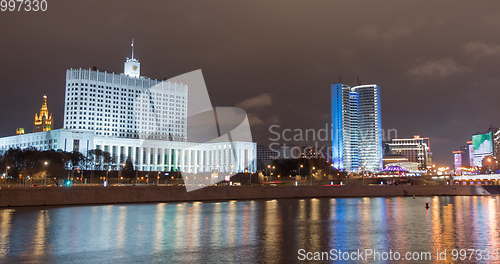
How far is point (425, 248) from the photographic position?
18766 mm

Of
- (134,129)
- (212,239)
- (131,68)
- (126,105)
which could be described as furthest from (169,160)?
(212,239)

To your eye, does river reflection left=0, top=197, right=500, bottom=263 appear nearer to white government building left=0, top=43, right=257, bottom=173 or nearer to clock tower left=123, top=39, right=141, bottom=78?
white government building left=0, top=43, right=257, bottom=173

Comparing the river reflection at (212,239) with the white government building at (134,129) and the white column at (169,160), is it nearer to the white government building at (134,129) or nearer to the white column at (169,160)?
the white government building at (134,129)

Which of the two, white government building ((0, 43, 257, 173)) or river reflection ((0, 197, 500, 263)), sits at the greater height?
white government building ((0, 43, 257, 173))

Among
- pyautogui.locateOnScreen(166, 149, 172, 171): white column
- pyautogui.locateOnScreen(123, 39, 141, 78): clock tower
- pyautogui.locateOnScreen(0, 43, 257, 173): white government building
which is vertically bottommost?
pyautogui.locateOnScreen(166, 149, 172, 171): white column

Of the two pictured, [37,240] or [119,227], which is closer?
[37,240]

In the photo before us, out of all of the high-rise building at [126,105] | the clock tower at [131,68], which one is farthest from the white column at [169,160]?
the clock tower at [131,68]

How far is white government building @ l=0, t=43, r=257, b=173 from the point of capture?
451 feet

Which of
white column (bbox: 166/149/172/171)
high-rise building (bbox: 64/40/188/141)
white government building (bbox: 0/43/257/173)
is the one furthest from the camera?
white column (bbox: 166/149/172/171)

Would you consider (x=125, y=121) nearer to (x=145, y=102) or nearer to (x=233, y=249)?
(x=145, y=102)

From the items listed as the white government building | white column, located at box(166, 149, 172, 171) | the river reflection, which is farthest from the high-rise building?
the river reflection

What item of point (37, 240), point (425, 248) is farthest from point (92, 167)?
point (425, 248)

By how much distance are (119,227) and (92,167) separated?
98.1 meters

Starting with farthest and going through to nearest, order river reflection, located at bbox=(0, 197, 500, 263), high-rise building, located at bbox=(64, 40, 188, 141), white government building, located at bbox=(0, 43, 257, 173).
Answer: high-rise building, located at bbox=(64, 40, 188, 141)
white government building, located at bbox=(0, 43, 257, 173)
river reflection, located at bbox=(0, 197, 500, 263)
